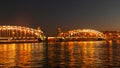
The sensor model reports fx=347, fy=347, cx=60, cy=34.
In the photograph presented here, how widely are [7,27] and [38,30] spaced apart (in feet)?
85.5

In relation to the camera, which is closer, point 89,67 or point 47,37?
point 89,67

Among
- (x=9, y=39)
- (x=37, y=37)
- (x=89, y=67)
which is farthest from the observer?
(x=37, y=37)

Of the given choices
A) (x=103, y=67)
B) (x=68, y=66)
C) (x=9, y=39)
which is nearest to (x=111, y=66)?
(x=103, y=67)

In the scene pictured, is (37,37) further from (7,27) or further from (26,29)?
(7,27)

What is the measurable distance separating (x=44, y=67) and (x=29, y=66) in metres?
1.53

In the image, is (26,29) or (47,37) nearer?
(26,29)

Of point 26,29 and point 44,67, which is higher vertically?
point 26,29

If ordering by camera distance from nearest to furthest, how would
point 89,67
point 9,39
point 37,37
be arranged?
point 89,67 → point 9,39 → point 37,37

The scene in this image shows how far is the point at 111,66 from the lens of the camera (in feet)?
102

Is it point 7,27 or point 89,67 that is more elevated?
point 7,27

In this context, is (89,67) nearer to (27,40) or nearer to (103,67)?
(103,67)

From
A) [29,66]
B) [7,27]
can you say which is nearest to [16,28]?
[7,27]

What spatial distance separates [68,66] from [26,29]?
151248mm

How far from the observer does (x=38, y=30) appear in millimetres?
195250
